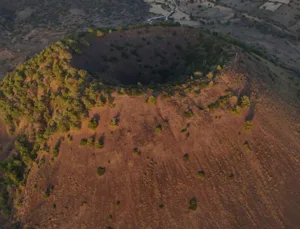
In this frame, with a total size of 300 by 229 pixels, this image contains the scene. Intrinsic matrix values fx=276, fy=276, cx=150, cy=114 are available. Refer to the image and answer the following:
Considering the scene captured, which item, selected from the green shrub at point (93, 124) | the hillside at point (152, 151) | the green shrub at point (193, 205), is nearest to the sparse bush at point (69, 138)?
the hillside at point (152, 151)

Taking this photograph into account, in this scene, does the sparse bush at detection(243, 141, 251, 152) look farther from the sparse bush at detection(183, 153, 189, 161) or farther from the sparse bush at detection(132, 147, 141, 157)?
the sparse bush at detection(132, 147, 141, 157)

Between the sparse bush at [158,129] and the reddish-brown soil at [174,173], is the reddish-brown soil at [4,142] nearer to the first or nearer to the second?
the reddish-brown soil at [174,173]

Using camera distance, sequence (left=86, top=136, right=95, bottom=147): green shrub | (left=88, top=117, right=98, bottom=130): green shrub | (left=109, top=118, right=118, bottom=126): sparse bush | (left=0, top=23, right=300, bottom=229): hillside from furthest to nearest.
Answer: (left=88, top=117, right=98, bottom=130): green shrub < (left=86, top=136, right=95, bottom=147): green shrub < (left=109, top=118, right=118, bottom=126): sparse bush < (left=0, top=23, right=300, bottom=229): hillside

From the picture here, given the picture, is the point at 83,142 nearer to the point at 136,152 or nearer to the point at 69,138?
the point at 69,138

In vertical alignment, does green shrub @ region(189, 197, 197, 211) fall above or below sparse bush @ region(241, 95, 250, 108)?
below

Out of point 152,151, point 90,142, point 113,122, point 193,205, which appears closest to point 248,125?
point 193,205

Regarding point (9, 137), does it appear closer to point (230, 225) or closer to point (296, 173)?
point (230, 225)

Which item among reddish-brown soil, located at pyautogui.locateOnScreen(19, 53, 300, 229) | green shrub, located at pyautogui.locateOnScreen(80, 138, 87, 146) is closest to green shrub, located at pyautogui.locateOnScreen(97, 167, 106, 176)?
reddish-brown soil, located at pyautogui.locateOnScreen(19, 53, 300, 229)

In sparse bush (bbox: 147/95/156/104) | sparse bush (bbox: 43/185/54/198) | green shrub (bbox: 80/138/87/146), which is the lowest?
sparse bush (bbox: 43/185/54/198)
